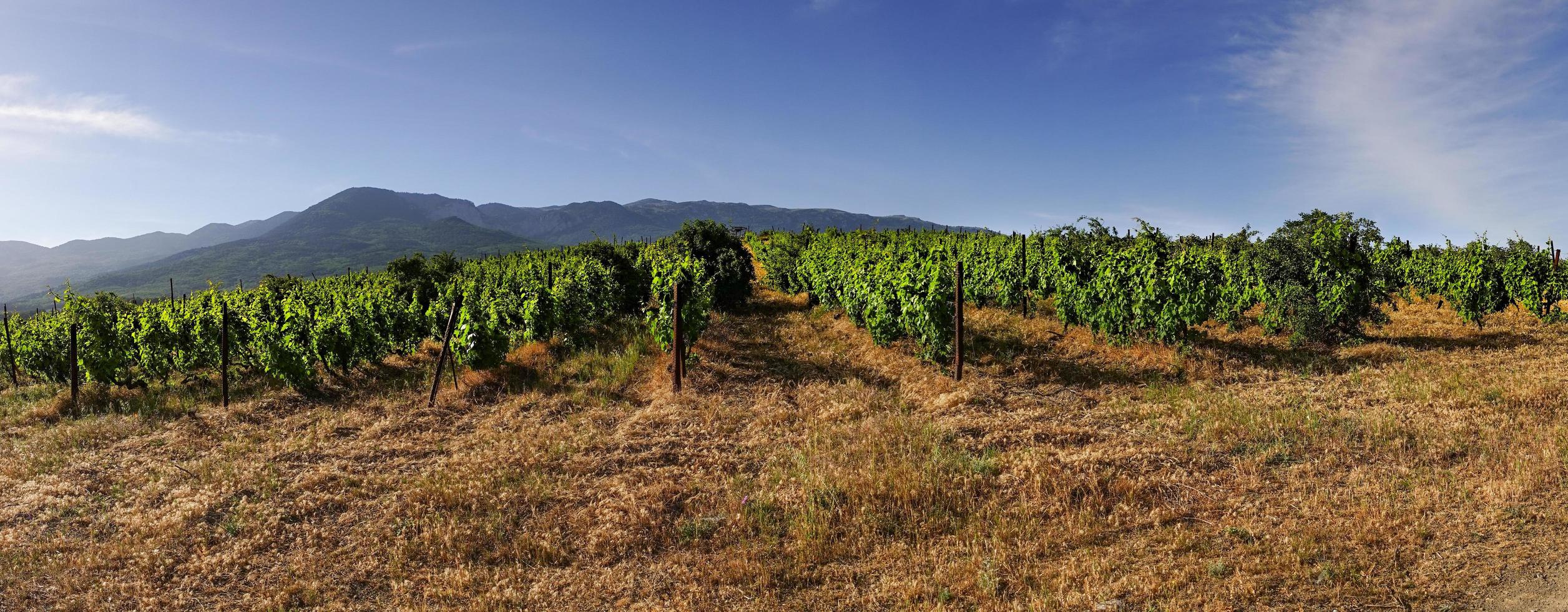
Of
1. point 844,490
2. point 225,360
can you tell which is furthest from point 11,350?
point 844,490

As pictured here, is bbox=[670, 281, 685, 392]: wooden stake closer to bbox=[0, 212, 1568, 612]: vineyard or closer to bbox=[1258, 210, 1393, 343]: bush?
bbox=[0, 212, 1568, 612]: vineyard

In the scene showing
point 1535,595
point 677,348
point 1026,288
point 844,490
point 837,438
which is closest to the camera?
point 1535,595

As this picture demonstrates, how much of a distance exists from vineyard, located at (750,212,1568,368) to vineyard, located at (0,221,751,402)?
15.6ft

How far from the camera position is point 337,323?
1553cm

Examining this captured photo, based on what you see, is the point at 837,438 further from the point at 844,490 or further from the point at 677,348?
the point at 677,348

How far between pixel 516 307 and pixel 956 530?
1310 centimetres

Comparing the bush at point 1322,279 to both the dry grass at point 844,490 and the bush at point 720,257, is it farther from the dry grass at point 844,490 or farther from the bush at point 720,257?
the bush at point 720,257

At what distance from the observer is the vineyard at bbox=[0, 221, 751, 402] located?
15.2 metres

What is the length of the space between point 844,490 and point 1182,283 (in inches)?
405

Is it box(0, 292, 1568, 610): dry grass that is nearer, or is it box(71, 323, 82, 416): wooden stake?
box(0, 292, 1568, 610): dry grass

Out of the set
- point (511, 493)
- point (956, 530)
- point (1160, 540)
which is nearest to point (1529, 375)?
point (1160, 540)

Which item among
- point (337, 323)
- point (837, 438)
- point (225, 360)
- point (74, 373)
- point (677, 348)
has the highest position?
point (337, 323)

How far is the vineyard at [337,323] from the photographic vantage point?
1520cm

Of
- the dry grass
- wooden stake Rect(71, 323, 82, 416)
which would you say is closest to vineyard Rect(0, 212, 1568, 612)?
the dry grass
